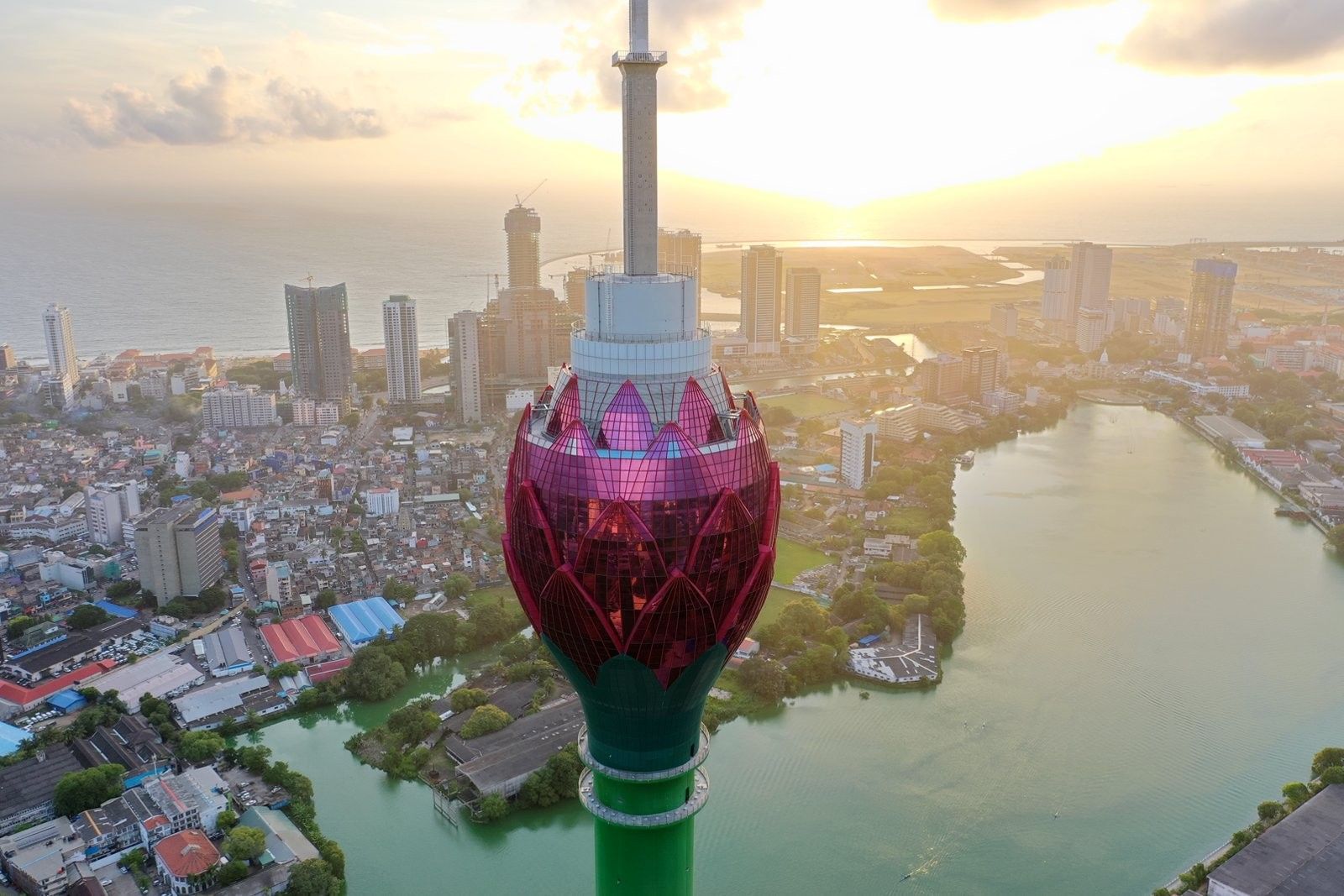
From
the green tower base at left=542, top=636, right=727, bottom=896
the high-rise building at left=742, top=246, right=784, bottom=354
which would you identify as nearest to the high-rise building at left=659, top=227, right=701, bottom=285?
the high-rise building at left=742, top=246, right=784, bottom=354

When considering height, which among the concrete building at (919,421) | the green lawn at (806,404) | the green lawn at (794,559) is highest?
the concrete building at (919,421)

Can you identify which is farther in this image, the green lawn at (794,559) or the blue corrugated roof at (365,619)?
the green lawn at (794,559)

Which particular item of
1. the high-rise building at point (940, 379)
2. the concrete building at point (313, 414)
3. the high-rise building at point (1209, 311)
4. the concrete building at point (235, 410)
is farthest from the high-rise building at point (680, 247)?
the high-rise building at point (1209, 311)

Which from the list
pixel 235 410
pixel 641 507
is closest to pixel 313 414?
pixel 235 410

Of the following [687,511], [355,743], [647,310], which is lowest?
[355,743]

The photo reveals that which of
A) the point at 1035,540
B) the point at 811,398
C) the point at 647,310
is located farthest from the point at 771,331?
the point at 647,310

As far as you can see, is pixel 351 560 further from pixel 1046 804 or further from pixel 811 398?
pixel 811 398

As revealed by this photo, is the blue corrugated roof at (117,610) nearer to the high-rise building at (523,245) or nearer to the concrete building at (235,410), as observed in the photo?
the concrete building at (235,410)
